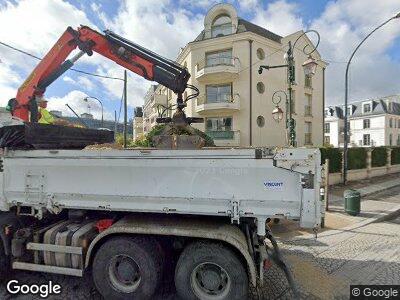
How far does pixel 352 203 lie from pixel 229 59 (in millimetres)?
15771

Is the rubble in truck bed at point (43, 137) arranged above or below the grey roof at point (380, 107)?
below

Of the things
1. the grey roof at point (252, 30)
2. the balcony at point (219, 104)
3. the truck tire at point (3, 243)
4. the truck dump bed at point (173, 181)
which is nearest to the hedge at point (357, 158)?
the balcony at point (219, 104)

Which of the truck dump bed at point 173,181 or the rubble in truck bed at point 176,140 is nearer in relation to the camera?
the truck dump bed at point 173,181

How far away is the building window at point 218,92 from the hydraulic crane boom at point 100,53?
16.2 meters

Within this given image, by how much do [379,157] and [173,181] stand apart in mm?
19397

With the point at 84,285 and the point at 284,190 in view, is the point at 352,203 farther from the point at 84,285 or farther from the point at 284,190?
the point at 84,285

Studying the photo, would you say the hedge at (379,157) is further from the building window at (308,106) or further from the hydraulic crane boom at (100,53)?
the hydraulic crane boom at (100,53)

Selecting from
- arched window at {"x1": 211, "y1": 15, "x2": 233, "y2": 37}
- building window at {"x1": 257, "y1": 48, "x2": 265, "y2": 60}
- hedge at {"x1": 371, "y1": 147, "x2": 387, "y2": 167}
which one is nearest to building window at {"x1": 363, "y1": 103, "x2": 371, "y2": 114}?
hedge at {"x1": 371, "y1": 147, "x2": 387, "y2": 167}

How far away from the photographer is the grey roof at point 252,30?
2176 centimetres

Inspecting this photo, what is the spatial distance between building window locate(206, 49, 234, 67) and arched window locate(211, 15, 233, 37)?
5.43 ft

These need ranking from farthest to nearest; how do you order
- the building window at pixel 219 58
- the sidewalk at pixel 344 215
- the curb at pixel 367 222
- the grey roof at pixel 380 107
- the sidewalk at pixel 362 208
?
the grey roof at pixel 380 107 < the building window at pixel 219 58 < the sidewalk at pixel 362 208 < the sidewalk at pixel 344 215 < the curb at pixel 367 222

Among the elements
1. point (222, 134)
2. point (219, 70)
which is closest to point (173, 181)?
point (222, 134)

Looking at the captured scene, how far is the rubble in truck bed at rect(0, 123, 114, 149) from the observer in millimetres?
3936

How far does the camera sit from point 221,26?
22.2 meters
